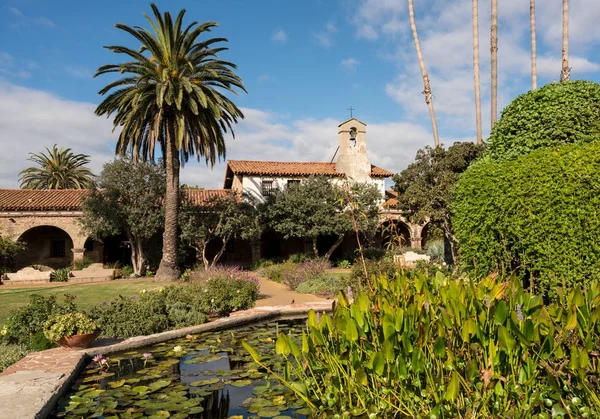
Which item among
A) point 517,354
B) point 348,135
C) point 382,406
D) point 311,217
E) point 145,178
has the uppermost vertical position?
point 348,135

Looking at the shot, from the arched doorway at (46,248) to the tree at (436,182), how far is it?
20278mm

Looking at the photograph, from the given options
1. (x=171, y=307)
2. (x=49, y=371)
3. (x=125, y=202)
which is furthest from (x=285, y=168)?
(x=49, y=371)

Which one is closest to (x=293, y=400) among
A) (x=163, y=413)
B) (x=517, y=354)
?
(x=163, y=413)

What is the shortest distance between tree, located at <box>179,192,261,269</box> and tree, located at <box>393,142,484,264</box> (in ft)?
27.4

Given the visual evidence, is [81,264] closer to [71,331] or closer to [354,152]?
[354,152]

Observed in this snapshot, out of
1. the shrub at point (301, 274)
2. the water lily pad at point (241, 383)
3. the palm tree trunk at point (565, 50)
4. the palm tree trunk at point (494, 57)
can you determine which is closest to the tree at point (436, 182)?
the palm tree trunk at point (494, 57)

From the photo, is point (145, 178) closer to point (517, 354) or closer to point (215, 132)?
point (215, 132)

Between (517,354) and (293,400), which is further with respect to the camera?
(293,400)

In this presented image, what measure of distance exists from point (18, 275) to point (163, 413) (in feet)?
68.1

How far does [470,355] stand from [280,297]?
427 inches

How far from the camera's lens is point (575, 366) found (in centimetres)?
299

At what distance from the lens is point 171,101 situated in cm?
1817

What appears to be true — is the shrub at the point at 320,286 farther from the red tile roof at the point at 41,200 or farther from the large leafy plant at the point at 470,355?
the red tile roof at the point at 41,200

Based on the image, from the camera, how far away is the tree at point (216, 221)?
78.7ft
